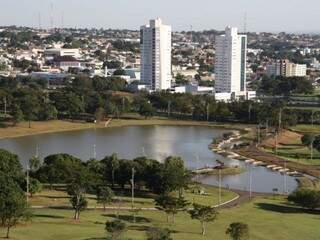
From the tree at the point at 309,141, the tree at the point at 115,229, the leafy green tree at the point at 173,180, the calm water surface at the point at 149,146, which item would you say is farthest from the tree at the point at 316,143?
the tree at the point at 115,229

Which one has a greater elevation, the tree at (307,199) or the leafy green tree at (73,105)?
the leafy green tree at (73,105)

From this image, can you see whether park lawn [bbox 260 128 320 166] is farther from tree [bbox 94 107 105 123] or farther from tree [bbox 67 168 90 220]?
tree [bbox 67 168 90 220]

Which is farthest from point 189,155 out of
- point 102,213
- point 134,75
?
point 134,75

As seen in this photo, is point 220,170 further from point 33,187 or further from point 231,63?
point 231,63

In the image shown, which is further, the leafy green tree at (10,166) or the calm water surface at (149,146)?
the calm water surface at (149,146)

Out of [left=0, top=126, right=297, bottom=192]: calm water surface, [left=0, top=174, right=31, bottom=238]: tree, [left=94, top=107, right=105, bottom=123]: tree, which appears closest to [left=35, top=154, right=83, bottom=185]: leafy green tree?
[left=0, top=174, right=31, bottom=238]: tree

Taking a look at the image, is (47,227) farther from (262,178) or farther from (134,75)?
(134,75)

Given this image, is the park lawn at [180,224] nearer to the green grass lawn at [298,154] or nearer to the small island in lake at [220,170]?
the small island in lake at [220,170]

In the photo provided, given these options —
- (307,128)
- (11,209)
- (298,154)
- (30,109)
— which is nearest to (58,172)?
(11,209)
